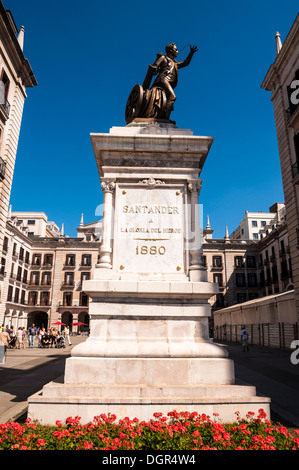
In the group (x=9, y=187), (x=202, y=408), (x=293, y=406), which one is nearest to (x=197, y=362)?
(x=202, y=408)

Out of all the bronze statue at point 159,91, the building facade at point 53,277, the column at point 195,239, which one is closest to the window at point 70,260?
the building facade at point 53,277

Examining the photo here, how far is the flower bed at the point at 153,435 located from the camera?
358cm

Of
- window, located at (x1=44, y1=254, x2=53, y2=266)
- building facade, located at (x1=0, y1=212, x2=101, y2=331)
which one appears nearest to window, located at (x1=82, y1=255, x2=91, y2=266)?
building facade, located at (x1=0, y1=212, x2=101, y2=331)

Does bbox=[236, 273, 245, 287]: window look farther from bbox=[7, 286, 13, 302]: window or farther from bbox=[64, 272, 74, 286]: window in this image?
bbox=[7, 286, 13, 302]: window

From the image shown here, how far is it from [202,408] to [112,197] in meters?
4.02

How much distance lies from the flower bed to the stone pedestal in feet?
1.01

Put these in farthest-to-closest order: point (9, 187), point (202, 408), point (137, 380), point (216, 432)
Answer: point (9, 187), point (137, 380), point (202, 408), point (216, 432)

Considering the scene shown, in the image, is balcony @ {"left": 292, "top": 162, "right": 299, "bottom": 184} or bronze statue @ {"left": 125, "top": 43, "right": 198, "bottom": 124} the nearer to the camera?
bronze statue @ {"left": 125, "top": 43, "right": 198, "bottom": 124}

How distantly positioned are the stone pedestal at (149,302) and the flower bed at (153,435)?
1.01 ft

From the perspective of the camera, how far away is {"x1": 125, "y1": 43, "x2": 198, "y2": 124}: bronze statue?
750cm

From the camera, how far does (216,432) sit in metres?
3.81

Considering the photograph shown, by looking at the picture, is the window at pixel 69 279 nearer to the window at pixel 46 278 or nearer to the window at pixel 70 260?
the window at pixel 70 260

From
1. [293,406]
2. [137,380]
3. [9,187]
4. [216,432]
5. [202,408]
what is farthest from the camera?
[9,187]

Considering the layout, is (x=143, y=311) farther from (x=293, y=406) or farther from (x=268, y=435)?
(x=293, y=406)
